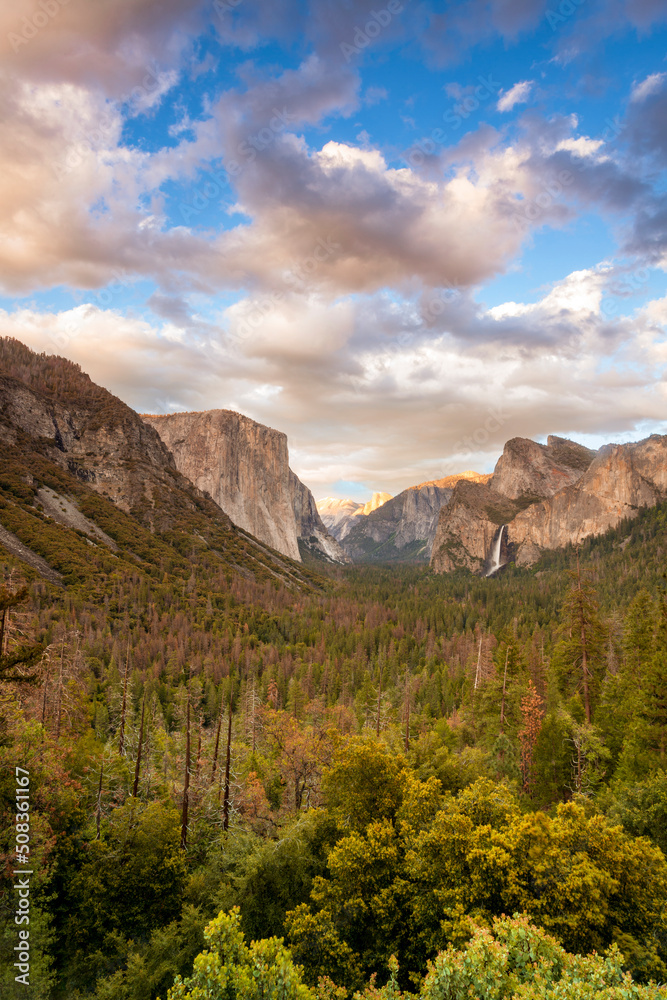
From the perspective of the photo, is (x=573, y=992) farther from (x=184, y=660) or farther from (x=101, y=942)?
(x=184, y=660)

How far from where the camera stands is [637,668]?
39469mm

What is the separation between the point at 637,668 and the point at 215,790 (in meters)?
34.6

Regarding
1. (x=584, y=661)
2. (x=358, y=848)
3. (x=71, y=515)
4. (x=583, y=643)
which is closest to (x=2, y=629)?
(x=358, y=848)

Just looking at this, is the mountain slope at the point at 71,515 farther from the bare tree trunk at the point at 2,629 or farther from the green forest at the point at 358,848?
the bare tree trunk at the point at 2,629

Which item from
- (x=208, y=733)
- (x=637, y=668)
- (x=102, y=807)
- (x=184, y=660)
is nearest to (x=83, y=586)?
(x=184, y=660)

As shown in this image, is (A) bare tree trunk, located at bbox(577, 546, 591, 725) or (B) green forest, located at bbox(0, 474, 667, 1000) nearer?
(B) green forest, located at bbox(0, 474, 667, 1000)

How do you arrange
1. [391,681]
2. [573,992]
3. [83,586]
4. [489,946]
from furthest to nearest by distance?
[83,586], [391,681], [489,946], [573,992]

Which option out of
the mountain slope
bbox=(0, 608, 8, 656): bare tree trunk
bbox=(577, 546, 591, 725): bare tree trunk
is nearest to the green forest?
bbox=(577, 546, 591, 725): bare tree trunk

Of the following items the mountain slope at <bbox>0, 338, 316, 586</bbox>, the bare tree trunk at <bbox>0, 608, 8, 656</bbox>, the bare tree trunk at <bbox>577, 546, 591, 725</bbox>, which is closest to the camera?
the bare tree trunk at <bbox>0, 608, 8, 656</bbox>

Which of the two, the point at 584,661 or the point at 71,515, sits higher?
the point at 71,515

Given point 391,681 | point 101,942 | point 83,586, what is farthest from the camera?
point 83,586

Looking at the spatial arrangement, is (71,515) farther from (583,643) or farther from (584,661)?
(584,661)

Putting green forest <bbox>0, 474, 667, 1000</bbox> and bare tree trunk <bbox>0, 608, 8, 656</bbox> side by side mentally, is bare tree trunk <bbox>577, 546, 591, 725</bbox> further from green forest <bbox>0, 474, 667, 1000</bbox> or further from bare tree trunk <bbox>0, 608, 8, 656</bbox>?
bare tree trunk <bbox>0, 608, 8, 656</bbox>

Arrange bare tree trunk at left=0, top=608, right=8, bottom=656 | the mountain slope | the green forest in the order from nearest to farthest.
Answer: the green forest < bare tree trunk at left=0, top=608, right=8, bottom=656 < the mountain slope
